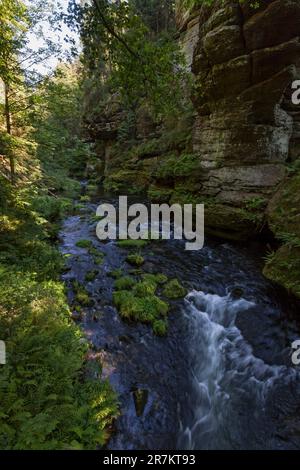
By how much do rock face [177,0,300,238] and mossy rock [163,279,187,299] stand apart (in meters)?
4.29

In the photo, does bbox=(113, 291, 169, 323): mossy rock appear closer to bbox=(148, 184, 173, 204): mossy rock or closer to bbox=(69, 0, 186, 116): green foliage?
bbox=(69, 0, 186, 116): green foliage

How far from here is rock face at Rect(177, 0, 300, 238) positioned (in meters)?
9.62

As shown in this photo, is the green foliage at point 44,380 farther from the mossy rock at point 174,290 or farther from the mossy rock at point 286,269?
the mossy rock at point 286,269

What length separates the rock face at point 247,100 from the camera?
9617 mm

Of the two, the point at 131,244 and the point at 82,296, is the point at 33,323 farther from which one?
the point at 131,244

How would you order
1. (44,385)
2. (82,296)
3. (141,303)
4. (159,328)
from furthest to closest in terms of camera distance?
(82,296) < (141,303) < (159,328) < (44,385)

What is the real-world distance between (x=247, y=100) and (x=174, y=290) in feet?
27.4

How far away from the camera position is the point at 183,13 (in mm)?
20094

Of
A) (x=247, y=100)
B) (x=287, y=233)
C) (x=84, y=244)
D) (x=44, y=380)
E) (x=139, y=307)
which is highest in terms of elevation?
(x=247, y=100)

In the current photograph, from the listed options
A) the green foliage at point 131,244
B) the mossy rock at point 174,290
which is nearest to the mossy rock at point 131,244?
the green foliage at point 131,244

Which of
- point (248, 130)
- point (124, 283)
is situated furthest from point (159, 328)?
point (248, 130)

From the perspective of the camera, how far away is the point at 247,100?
10.9 metres

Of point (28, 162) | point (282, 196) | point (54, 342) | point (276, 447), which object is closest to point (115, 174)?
point (28, 162)

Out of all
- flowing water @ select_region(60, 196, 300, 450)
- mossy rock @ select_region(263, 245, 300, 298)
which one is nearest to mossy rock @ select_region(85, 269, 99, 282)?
flowing water @ select_region(60, 196, 300, 450)
